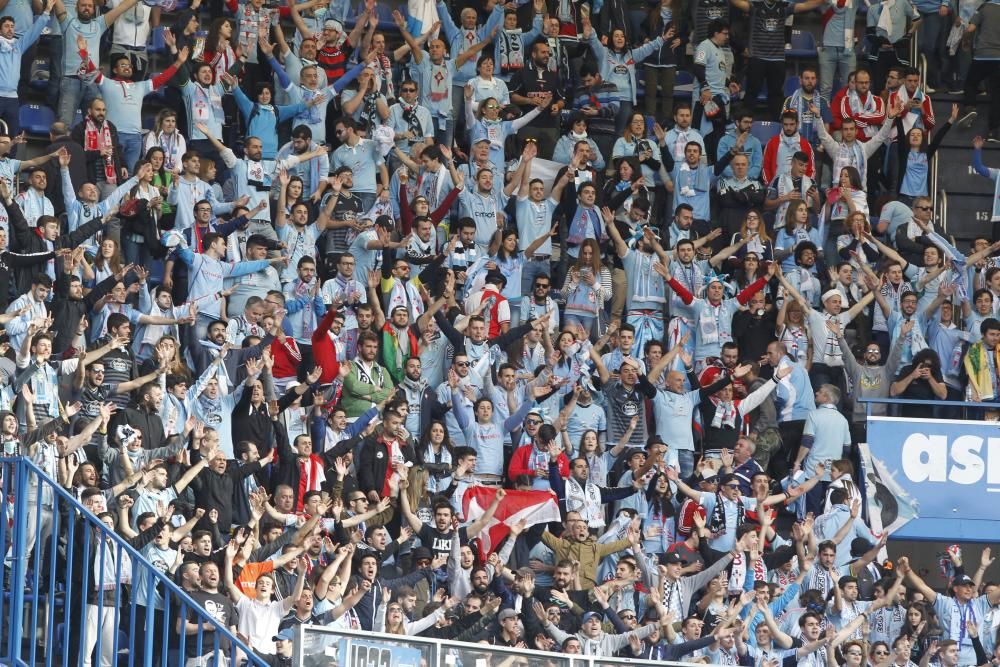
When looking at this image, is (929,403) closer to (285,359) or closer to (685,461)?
(685,461)

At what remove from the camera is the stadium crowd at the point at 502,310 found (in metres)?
16.1

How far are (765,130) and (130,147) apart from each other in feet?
24.5

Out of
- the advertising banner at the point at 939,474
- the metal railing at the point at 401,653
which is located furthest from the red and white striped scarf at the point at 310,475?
the metal railing at the point at 401,653

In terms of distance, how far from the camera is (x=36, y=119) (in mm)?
19078

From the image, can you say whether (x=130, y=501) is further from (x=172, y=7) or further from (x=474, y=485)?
(x=172, y=7)

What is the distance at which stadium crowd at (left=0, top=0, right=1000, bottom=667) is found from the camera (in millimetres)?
16078

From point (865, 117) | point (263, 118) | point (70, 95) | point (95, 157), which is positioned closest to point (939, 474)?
point (865, 117)

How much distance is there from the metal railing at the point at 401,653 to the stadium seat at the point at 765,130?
39.8ft

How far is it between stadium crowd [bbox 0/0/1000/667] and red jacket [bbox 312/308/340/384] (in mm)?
34

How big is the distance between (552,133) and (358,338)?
469cm

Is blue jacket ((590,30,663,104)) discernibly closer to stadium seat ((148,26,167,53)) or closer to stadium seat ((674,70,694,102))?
stadium seat ((674,70,694,102))

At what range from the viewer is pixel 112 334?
1642 cm

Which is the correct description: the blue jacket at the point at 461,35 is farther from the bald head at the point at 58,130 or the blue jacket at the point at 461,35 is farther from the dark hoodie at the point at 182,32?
the bald head at the point at 58,130

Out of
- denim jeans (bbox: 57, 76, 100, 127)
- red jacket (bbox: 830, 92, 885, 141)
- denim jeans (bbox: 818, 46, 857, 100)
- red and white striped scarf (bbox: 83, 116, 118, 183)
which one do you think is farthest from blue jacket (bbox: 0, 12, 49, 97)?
denim jeans (bbox: 818, 46, 857, 100)
